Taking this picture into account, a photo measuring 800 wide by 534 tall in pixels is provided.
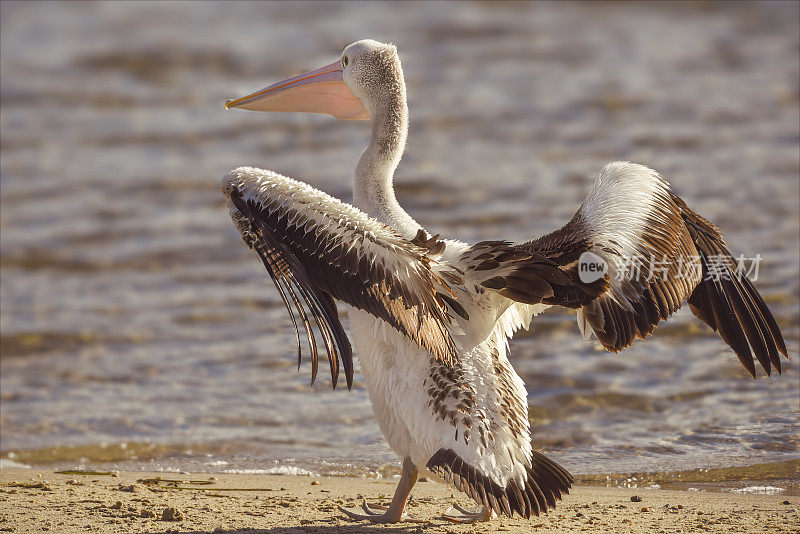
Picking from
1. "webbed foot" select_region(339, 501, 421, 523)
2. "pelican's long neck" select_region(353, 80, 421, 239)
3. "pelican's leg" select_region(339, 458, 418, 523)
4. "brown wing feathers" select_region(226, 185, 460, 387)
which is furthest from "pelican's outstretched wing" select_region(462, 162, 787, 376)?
"webbed foot" select_region(339, 501, 421, 523)

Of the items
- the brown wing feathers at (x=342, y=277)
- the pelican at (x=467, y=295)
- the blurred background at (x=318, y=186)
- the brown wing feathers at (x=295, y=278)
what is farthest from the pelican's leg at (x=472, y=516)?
the blurred background at (x=318, y=186)

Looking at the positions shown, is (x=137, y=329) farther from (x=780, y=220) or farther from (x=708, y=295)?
(x=780, y=220)

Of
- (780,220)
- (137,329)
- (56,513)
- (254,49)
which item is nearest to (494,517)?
(56,513)

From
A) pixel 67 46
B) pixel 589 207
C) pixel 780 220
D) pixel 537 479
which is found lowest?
pixel 537 479

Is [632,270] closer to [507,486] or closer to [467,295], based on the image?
[467,295]

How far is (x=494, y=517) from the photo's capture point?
13.7 ft

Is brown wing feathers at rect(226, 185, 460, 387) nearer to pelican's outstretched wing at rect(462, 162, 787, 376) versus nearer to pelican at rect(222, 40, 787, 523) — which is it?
pelican at rect(222, 40, 787, 523)

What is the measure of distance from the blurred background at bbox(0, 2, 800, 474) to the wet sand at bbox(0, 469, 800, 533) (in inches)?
15.9

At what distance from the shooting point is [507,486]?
3686 mm

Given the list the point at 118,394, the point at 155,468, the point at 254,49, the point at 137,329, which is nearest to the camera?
the point at 155,468

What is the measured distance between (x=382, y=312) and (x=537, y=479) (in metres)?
0.76

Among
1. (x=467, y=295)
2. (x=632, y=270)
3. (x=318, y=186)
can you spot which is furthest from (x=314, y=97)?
(x=318, y=186)

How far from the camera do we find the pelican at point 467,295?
369 cm

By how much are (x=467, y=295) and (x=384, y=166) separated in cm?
78
